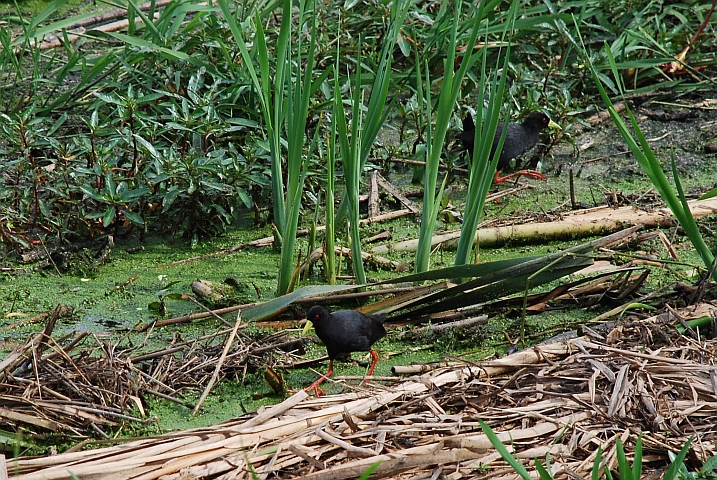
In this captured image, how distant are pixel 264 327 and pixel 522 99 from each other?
3093 mm

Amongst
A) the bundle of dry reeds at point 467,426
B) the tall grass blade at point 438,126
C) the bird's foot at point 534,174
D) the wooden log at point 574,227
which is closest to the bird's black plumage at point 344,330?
the bundle of dry reeds at point 467,426

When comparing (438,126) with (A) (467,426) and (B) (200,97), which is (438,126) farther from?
(B) (200,97)

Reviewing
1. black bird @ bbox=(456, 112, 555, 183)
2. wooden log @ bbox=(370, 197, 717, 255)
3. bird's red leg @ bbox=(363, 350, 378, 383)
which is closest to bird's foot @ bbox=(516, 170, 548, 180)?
black bird @ bbox=(456, 112, 555, 183)

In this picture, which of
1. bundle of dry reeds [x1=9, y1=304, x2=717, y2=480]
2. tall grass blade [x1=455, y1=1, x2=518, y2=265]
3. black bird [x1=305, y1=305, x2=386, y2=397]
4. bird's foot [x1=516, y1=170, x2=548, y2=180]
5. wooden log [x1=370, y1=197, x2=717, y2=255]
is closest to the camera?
bundle of dry reeds [x1=9, y1=304, x2=717, y2=480]

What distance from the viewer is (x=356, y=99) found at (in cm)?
380

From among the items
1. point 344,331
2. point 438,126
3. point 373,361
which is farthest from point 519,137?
point 344,331

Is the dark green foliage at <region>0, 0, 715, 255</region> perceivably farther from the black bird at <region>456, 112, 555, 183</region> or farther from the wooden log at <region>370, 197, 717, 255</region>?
the wooden log at <region>370, 197, 717, 255</region>

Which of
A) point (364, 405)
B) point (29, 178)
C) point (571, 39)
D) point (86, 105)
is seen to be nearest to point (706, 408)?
point (364, 405)

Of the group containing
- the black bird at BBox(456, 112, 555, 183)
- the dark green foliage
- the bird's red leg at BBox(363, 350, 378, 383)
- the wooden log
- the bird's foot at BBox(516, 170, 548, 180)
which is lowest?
the bird's red leg at BBox(363, 350, 378, 383)

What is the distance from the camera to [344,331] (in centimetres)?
354

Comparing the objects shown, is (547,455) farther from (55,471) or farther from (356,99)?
(356,99)

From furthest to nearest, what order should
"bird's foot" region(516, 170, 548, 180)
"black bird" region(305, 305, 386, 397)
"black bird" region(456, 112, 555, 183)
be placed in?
"bird's foot" region(516, 170, 548, 180)
"black bird" region(456, 112, 555, 183)
"black bird" region(305, 305, 386, 397)

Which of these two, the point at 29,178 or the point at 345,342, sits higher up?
the point at 29,178

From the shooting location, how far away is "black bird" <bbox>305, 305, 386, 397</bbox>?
11.6ft
